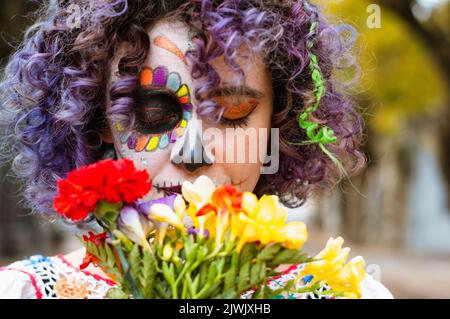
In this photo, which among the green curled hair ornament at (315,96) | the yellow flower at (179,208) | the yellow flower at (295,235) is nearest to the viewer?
the yellow flower at (295,235)

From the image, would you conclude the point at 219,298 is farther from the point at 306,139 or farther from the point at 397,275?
the point at 397,275

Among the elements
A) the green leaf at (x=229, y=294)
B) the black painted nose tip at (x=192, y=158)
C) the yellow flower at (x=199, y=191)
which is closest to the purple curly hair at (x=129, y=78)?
the black painted nose tip at (x=192, y=158)

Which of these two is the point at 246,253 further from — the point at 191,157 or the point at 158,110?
the point at 158,110

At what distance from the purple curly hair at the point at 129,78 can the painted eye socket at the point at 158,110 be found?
0.13 ft

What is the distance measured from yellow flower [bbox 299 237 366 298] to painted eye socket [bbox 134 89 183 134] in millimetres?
596

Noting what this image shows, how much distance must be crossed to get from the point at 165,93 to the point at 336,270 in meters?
0.71

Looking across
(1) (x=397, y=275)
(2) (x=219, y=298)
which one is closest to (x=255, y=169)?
(2) (x=219, y=298)

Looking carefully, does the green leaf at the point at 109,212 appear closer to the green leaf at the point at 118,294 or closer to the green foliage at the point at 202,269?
the green foliage at the point at 202,269

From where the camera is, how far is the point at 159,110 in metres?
2.19

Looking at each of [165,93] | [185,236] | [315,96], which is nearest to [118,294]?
[185,236]

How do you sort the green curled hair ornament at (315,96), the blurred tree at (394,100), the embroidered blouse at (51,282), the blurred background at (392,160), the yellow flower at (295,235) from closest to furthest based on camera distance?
the yellow flower at (295,235), the embroidered blouse at (51,282), the green curled hair ornament at (315,96), the blurred background at (392,160), the blurred tree at (394,100)

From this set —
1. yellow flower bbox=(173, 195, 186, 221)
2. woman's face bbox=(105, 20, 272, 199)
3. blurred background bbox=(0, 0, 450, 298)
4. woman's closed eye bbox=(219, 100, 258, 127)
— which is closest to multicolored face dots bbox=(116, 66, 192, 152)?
woman's face bbox=(105, 20, 272, 199)

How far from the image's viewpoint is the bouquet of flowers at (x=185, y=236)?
1682 mm
